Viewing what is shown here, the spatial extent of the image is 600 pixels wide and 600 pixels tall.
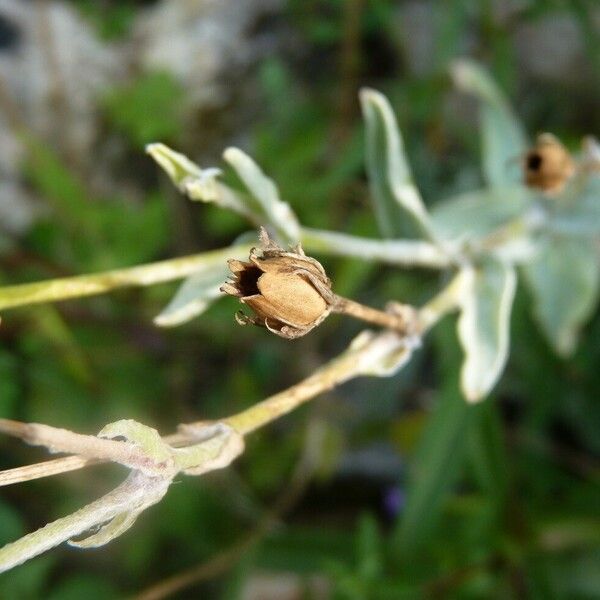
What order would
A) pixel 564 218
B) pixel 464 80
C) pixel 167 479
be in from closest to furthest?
pixel 167 479
pixel 564 218
pixel 464 80

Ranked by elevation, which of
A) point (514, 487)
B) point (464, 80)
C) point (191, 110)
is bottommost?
point (514, 487)

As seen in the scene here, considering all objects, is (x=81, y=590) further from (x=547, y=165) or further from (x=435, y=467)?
(x=547, y=165)

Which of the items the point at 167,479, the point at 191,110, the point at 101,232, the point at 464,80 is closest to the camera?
the point at 167,479

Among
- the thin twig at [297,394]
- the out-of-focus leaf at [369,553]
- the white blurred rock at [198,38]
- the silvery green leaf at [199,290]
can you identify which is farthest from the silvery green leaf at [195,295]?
the white blurred rock at [198,38]

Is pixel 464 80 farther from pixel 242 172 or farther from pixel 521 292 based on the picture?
pixel 242 172

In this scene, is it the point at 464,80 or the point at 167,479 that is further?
the point at 464,80

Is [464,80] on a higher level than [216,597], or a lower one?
higher

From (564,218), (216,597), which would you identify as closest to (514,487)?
(564,218)

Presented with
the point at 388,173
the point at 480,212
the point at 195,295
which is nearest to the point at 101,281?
the point at 195,295
